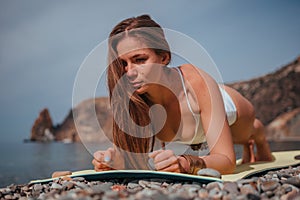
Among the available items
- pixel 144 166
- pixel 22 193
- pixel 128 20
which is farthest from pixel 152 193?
pixel 128 20

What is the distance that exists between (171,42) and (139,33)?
202 millimetres

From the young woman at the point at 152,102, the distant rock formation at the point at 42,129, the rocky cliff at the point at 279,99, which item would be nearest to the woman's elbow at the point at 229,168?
the young woman at the point at 152,102

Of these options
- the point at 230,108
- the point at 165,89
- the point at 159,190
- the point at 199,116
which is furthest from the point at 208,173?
the point at 230,108

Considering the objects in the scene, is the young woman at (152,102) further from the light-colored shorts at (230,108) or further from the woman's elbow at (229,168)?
the light-colored shorts at (230,108)

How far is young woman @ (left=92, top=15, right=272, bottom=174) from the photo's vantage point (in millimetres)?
1517

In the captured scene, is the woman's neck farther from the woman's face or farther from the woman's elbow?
the woman's elbow

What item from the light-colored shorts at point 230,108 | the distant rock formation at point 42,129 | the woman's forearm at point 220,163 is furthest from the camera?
the distant rock formation at point 42,129

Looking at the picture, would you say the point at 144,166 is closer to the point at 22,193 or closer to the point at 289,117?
the point at 22,193

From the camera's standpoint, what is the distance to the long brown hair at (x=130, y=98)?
5.17ft

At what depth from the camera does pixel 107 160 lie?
1.49m

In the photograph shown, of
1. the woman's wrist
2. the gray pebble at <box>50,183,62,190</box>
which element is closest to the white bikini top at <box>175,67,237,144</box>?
the woman's wrist

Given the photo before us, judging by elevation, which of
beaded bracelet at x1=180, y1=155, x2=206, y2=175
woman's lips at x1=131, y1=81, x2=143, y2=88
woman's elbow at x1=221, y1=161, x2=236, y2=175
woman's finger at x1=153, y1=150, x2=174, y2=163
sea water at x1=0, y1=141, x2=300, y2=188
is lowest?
sea water at x1=0, y1=141, x2=300, y2=188

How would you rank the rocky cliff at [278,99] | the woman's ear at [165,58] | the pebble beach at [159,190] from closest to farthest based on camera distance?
the pebble beach at [159,190] → the woman's ear at [165,58] → the rocky cliff at [278,99]

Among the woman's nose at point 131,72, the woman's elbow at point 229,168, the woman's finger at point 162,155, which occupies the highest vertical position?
the woman's nose at point 131,72
